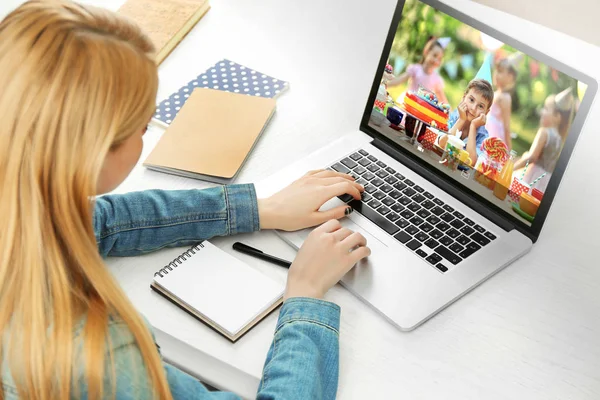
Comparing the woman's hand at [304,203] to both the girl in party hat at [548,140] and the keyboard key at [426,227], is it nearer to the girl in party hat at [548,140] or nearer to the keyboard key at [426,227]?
the keyboard key at [426,227]

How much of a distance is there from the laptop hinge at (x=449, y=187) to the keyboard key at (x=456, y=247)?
0.25 ft

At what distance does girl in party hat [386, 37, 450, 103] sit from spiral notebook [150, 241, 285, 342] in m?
0.38

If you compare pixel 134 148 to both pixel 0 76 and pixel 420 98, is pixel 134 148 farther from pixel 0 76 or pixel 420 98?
pixel 420 98

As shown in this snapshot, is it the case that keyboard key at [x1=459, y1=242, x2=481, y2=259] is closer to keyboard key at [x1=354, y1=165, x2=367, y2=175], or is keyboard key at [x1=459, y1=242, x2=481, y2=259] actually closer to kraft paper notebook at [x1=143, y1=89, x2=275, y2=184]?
keyboard key at [x1=354, y1=165, x2=367, y2=175]

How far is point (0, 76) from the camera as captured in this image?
2.19 feet

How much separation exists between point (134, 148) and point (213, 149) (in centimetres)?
39

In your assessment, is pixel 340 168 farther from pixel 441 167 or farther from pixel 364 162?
pixel 441 167

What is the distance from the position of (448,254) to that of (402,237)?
70mm

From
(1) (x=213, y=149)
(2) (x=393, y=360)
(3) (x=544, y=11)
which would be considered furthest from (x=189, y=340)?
(3) (x=544, y=11)

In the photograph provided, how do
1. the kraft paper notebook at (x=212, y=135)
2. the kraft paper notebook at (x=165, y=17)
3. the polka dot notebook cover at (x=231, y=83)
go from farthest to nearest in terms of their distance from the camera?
the kraft paper notebook at (x=165, y=17) < the polka dot notebook cover at (x=231, y=83) < the kraft paper notebook at (x=212, y=135)

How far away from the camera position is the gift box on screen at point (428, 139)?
109cm

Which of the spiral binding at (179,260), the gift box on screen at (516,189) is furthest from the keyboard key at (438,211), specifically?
the spiral binding at (179,260)

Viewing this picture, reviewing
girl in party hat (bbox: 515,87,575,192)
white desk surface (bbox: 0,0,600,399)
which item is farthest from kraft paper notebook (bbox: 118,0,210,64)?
girl in party hat (bbox: 515,87,575,192)

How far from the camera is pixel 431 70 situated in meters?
1.07
